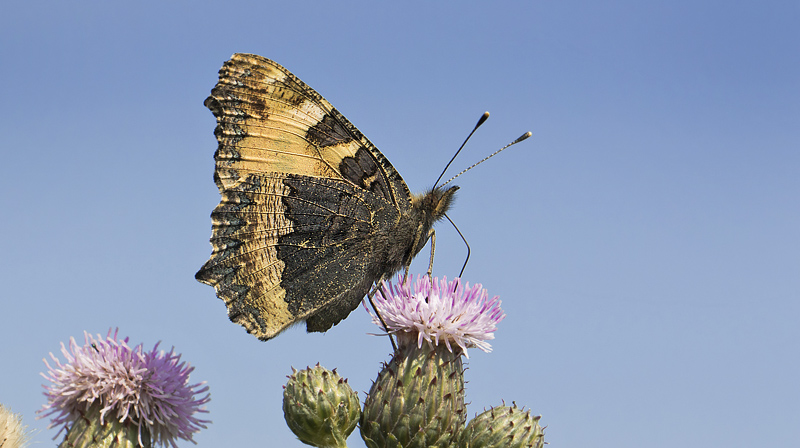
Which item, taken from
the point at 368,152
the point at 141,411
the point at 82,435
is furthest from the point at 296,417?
the point at 368,152

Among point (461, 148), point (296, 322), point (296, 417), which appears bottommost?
point (296, 417)

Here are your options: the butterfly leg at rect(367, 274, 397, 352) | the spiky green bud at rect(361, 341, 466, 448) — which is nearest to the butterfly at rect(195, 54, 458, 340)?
the butterfly leg at rect(367, 274, 397, 352)

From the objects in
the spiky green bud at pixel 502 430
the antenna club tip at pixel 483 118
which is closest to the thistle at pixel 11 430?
the spiky green bud at pixel 502 430

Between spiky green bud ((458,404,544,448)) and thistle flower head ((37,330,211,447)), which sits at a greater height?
spiky green bud ((458,404,544,448))

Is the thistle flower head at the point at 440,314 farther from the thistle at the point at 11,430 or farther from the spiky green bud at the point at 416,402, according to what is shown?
the thistle at the point at 11,430

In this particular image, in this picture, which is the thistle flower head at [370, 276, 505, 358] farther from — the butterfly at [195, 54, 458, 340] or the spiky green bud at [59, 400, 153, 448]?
the spiky green bud at [59, 400, 153, 448]

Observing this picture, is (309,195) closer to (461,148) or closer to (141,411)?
(461,148)

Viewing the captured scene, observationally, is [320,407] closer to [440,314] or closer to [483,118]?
[440,314]
